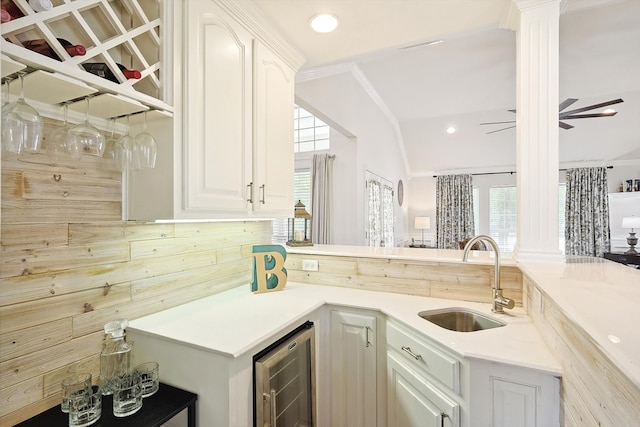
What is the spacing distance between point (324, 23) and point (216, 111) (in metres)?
0.87

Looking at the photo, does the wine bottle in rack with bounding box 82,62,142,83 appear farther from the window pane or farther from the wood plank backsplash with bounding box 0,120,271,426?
the window pane

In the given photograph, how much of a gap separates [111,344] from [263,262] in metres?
0.91

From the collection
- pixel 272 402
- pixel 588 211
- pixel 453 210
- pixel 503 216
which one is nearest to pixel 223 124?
pixel 272 402

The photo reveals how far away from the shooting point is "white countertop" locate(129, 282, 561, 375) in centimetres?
Answer: 121

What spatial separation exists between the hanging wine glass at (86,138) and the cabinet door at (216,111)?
31 centimetres

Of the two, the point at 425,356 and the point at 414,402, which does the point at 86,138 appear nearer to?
the point at 425,356

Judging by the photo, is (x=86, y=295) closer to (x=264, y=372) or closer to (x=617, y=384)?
(x=264, y=372)

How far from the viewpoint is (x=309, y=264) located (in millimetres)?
2326

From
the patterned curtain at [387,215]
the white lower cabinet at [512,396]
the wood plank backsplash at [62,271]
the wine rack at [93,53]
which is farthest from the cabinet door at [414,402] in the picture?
the patterned curtain at [387,215]

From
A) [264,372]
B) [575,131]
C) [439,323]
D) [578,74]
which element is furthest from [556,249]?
[575,131]

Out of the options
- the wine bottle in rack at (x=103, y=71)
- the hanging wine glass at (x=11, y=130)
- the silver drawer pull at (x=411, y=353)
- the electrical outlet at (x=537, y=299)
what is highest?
the wine bottle in rack at (x=103, y=71)

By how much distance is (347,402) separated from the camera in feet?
5.94

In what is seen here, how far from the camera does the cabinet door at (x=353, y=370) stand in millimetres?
1750

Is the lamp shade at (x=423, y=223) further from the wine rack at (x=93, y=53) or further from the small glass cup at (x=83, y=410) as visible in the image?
the small glass cup at (x=83, y=410)
